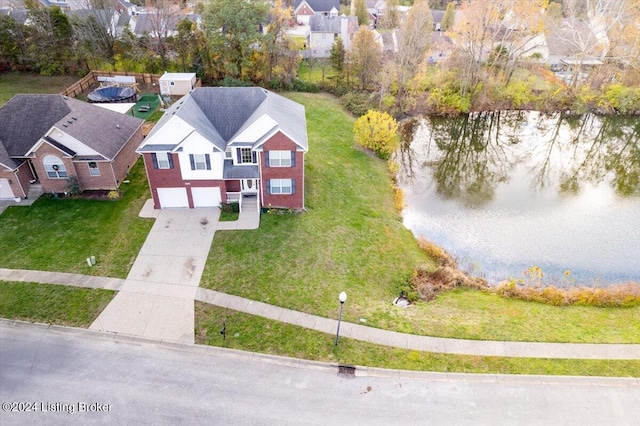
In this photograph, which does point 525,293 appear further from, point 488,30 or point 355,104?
point 488,30

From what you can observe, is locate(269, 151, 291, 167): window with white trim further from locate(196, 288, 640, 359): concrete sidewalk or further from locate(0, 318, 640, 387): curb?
locate(0, 318, 640, 387): curb

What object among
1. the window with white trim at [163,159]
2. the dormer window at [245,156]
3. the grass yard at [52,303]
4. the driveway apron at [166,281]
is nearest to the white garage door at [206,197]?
the driveway apron at [166,281]

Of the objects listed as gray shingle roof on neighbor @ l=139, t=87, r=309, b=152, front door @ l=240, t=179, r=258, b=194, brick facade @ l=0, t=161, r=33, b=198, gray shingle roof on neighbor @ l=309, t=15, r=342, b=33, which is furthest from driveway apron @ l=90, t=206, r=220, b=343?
gray shingle roof on neighbor @ l=309, t=15, r=342, b=33

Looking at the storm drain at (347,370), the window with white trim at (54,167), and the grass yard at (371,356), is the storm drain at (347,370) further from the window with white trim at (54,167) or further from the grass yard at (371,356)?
the window with white trim at (54,167)

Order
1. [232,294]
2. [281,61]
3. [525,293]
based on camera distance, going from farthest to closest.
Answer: [281,61] < [525,293] < [232,294]

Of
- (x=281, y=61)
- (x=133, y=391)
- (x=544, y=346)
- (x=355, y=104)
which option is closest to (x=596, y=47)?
(x=355, y=104)

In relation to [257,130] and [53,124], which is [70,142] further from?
[257,130]


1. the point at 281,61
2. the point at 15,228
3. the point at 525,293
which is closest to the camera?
the point at 525,293

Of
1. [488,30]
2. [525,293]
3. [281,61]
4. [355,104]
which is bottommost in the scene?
[525,293]
